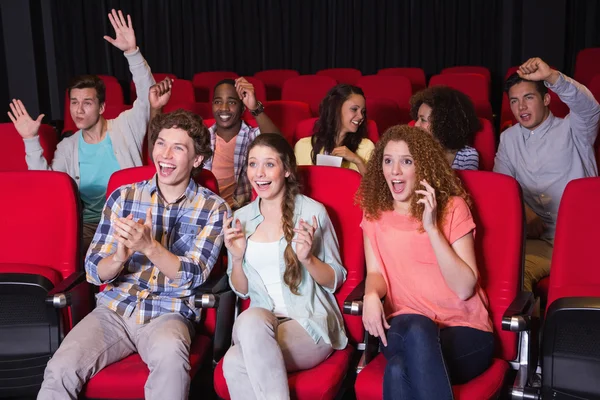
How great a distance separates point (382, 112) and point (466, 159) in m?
1.39

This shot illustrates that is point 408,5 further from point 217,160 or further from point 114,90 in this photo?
point 217,160

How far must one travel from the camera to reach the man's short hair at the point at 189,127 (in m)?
2.62

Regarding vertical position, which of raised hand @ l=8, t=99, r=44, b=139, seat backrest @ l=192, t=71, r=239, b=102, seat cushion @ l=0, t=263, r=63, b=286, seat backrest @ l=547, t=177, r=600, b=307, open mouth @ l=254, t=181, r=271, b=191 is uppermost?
seat backrest @ l=192, t=71, r=239, b=102

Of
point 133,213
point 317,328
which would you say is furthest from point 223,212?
point 317,328

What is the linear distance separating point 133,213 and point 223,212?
0.31m

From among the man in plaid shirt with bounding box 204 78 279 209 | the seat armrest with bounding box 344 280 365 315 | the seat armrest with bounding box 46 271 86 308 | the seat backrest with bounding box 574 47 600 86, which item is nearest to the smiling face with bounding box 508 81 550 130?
the man in plaid shirt with bounding box 204 78 279 209

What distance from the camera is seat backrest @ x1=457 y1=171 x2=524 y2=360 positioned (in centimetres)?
236

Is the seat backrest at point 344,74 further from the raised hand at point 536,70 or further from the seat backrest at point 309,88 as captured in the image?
the raised hand at point 536,70

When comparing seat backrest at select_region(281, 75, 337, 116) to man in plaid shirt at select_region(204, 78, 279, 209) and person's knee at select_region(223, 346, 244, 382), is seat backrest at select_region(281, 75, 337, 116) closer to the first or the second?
man in plaid shirt at select_region(204, 78, 279, 209)

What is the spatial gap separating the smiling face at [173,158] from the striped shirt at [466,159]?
1.16m

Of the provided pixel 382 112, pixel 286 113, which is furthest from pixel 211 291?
pixel 382 112

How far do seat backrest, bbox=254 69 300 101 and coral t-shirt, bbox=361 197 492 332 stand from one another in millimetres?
4323

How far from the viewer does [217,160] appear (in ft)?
12.3

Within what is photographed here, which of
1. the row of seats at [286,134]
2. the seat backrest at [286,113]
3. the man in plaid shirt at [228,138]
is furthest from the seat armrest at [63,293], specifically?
the seat backrest at [286,113]
